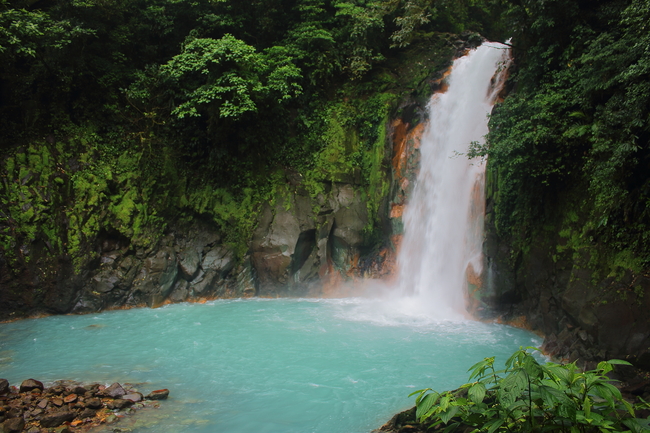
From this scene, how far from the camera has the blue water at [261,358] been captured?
5.35 metres

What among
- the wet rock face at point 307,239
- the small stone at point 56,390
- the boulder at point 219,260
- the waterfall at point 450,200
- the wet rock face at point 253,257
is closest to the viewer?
the small stone at point 56,390

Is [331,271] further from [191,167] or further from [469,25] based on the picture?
[469,25]

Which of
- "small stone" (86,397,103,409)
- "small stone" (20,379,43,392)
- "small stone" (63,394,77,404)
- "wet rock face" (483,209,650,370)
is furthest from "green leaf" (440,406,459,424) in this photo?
"small stone" (20,379,43,392)

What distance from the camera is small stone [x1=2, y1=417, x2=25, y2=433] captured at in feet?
14.4

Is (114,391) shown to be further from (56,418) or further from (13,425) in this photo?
(13,425)

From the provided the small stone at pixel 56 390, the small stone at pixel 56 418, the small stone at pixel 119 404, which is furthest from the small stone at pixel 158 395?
the small stone at pixel 56 390

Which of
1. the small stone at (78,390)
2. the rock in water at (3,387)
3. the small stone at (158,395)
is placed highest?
the rock in water at (3,387)

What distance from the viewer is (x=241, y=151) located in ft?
42.2

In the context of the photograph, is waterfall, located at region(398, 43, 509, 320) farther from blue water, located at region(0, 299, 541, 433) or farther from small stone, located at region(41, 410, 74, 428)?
small stone, located at region(41, 410, 74, 428)

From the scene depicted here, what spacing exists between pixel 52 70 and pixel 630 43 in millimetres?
12960

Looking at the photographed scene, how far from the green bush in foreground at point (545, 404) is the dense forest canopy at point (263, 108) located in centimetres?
517

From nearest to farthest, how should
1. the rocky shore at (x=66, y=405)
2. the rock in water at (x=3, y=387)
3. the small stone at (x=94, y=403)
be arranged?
1. the rocky shore at (x=66, y=405)
2. the small stone at (x=94, y=403)
3. the rock in water at (x=3, y=387)

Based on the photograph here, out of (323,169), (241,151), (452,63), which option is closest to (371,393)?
(323,169)

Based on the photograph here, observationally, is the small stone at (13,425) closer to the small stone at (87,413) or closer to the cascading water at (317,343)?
the small stone at (87,413)
